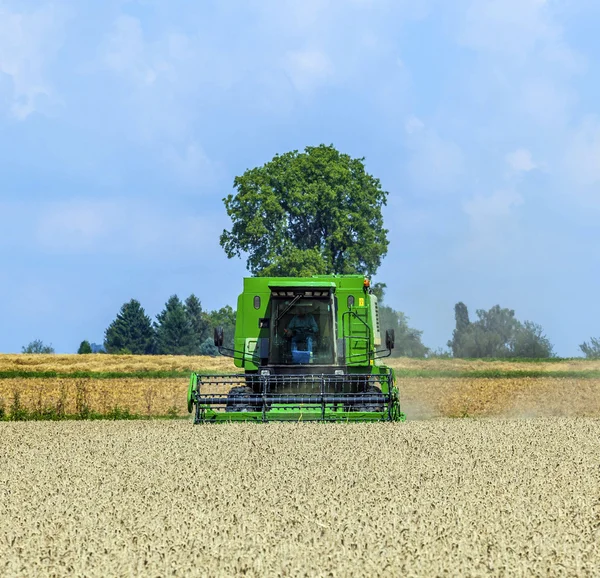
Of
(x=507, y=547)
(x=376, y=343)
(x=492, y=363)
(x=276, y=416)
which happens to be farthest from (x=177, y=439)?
(x=492, y=363)

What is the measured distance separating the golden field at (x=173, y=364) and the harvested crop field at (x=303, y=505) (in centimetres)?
2377

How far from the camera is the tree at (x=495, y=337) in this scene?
191ft

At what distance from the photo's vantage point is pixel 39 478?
1019cm

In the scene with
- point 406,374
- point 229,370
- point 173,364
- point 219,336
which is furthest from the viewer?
point 173,364

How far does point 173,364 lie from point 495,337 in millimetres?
42424

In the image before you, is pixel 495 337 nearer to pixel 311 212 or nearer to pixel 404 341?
pixel 404 341

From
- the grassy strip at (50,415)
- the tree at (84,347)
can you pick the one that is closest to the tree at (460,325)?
the tree at (84,347)

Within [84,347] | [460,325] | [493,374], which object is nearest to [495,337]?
[460,325]

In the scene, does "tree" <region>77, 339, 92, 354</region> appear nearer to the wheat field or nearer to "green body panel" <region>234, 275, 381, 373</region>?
the wheat field

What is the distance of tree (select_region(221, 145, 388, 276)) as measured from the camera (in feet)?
152

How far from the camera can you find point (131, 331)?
8762cm

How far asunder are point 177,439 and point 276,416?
2.59 metres

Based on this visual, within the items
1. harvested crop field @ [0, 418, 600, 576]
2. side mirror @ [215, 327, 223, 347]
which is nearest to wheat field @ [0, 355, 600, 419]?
side mirror @ [215, 327, 223, 347]

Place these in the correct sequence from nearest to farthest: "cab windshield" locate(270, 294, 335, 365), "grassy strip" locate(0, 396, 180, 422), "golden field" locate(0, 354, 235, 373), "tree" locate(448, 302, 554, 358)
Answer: "cab windshield" locate(270, 294, 335, 365) → "grassy strip" locate(0, 396, 180, 422) → "golden field" locate(0, 354, 235, 373) → "tree" locate(448, 302, 554, 358)
